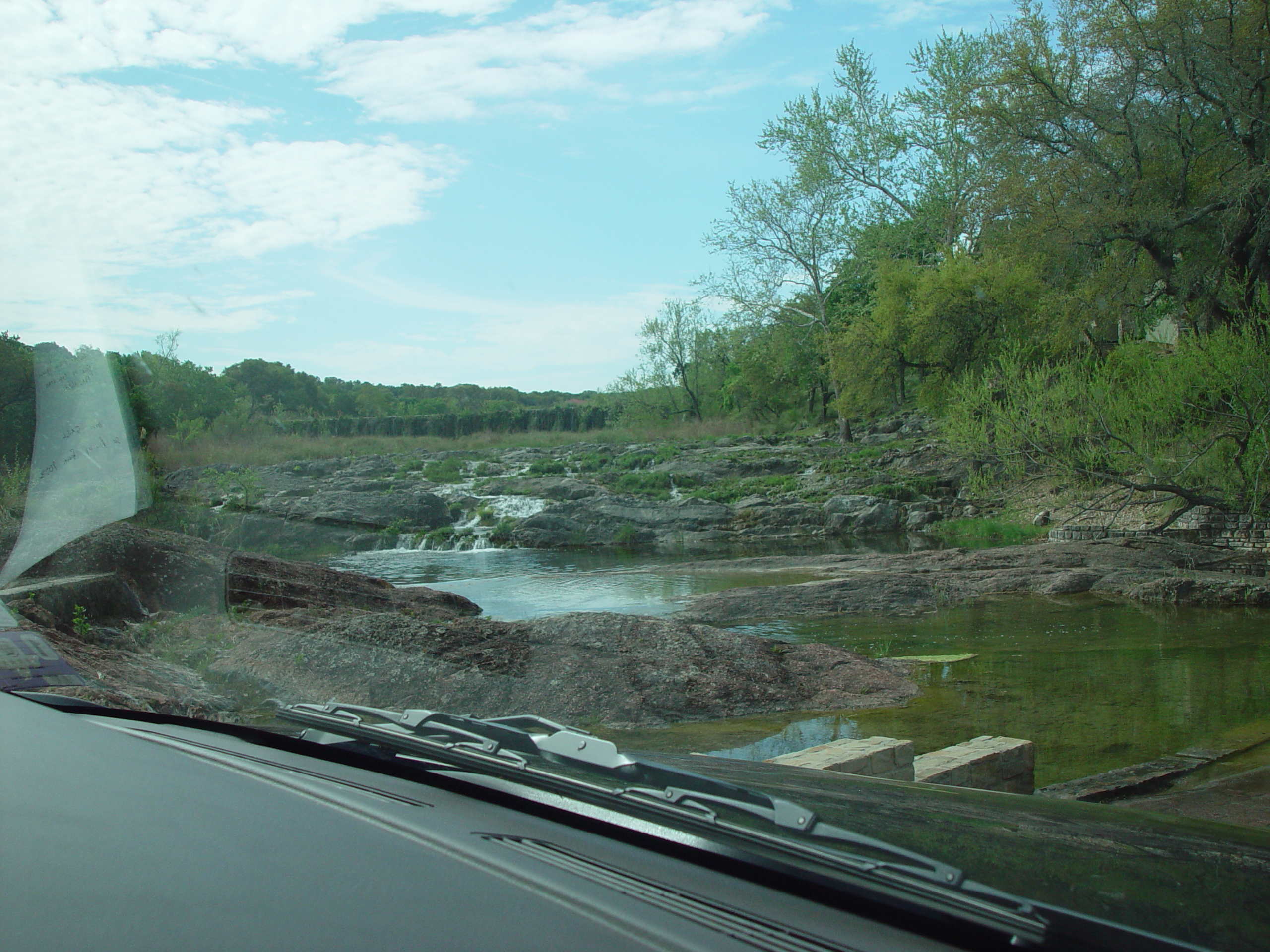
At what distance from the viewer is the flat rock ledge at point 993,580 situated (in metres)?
11.9

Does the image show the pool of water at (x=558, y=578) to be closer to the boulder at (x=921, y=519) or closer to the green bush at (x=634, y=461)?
the boulder at (x=921, y=519)

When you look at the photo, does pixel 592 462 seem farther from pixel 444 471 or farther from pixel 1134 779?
pixel 1134 779

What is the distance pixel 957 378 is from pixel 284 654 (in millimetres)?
25897

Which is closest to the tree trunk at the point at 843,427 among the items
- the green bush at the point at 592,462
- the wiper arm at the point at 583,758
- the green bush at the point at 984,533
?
the green bush at the point at 592,462


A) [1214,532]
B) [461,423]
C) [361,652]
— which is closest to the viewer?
[361,652]

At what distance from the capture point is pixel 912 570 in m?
15.3

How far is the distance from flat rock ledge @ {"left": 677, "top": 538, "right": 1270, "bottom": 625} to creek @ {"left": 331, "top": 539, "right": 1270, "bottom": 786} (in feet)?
1.58

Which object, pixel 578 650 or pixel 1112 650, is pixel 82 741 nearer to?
pixel 578 650

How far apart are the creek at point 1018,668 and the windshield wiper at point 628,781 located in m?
1.29

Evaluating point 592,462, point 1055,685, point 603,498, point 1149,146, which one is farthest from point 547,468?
point 1055,685

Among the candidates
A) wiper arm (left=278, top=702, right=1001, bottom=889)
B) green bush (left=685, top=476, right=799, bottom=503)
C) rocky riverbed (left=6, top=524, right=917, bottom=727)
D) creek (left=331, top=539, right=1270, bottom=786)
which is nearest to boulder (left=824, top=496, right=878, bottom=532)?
→ green bush (left=685, top=476, right=799, bottom=503)

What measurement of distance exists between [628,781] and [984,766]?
3647mm

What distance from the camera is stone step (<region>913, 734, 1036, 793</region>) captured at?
4.51m

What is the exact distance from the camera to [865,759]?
4172 millimetres
